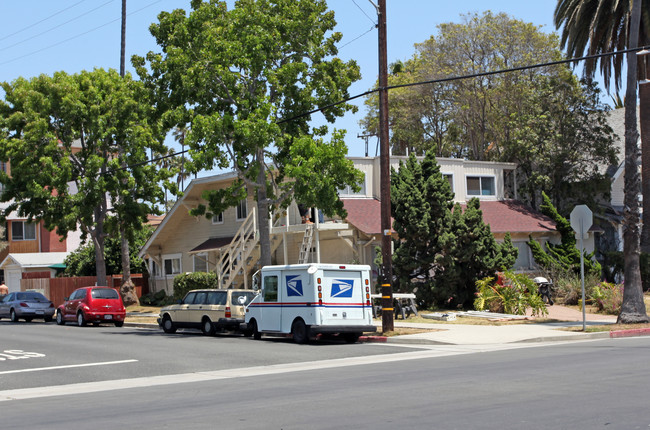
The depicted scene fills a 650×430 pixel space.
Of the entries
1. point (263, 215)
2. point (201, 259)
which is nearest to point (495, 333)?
point (263, 215)

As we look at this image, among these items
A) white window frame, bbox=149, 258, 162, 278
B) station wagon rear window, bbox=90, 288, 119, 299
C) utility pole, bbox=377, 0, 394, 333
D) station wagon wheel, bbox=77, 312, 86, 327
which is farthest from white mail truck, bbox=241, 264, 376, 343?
white window frame, bbox=149, 258, 162, 278

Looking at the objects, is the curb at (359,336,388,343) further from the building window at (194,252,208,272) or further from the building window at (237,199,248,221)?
the building window at (194,252,208,272)

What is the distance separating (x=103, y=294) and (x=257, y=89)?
10.9 m

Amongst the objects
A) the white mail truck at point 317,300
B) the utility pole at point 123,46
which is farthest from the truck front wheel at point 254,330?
the utility pole at point 123,46

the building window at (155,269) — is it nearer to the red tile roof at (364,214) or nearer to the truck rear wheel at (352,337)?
the red tile roof at (364,214)

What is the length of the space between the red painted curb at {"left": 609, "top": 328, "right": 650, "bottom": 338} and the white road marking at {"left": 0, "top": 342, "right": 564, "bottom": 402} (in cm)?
291

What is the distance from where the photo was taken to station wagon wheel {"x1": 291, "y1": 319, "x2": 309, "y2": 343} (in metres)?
19.6

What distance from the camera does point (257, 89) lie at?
26.1m

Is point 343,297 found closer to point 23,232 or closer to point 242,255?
point 242,255

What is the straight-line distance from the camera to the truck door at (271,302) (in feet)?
66.8

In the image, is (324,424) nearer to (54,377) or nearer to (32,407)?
(32,407)

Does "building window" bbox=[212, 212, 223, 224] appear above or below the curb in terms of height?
above

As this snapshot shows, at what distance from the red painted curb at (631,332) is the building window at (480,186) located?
17.2 meters

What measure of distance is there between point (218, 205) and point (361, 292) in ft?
25.5
